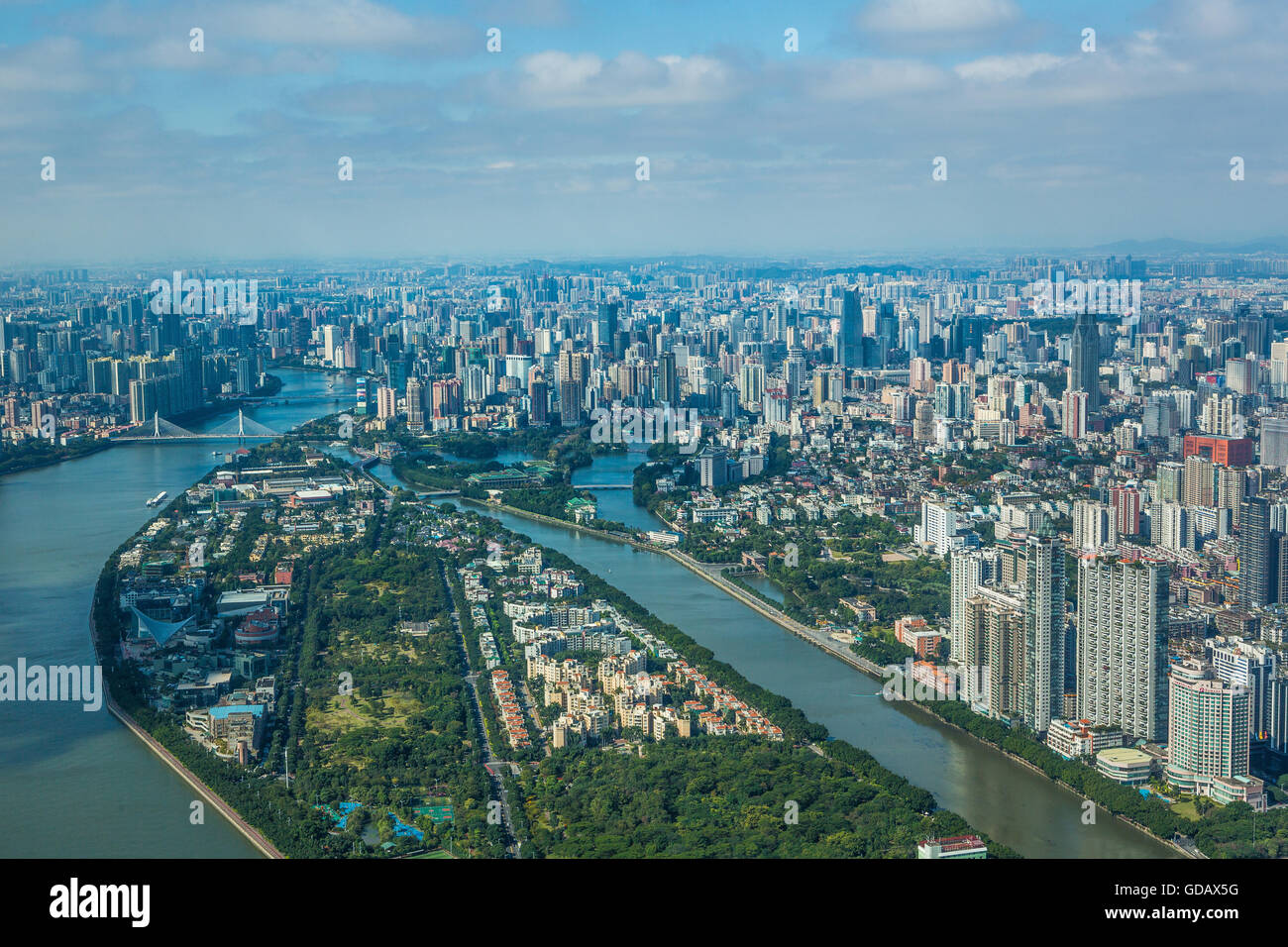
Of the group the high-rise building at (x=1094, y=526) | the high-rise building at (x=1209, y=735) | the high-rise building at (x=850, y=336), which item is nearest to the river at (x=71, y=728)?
the high-rise building at (x=1209, y=735)

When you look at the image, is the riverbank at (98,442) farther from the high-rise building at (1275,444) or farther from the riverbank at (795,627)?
the high-rise building at (1275,444)

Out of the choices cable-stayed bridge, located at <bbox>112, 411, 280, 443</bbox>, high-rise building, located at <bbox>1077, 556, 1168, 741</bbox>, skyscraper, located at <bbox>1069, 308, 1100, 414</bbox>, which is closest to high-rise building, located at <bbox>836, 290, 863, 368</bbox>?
skyscraper, located at <bbox>1069, 308, 1100, 414</bbox>

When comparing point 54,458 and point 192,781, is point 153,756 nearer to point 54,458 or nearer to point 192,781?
point 192,781

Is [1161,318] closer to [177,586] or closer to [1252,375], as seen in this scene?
[1252,375]

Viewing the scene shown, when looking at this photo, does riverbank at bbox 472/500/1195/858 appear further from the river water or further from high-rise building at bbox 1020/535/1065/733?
high-rise building at bbox 1020/535/1065/733
